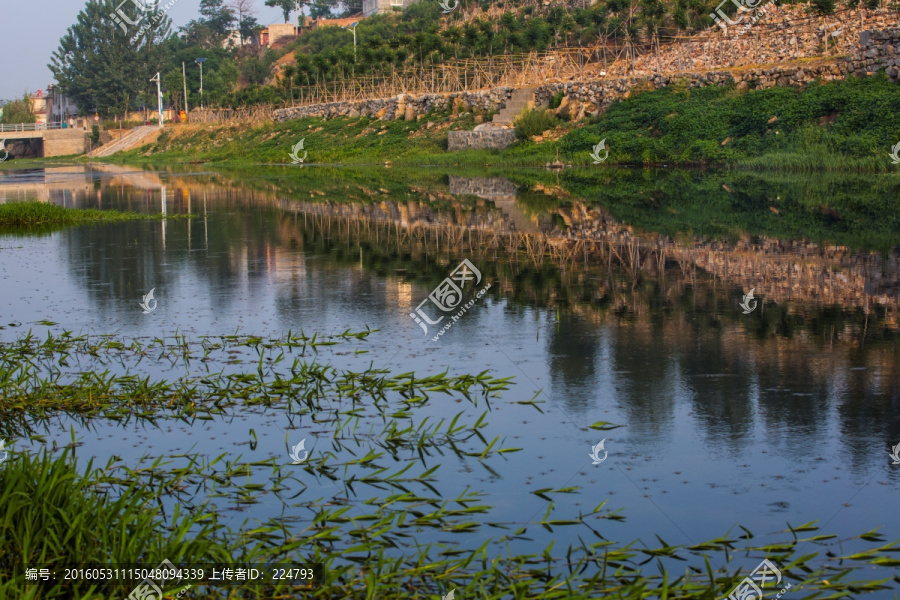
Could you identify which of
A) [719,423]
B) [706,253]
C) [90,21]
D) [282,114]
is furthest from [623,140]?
[90,21]

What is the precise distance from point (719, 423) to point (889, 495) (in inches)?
62.5

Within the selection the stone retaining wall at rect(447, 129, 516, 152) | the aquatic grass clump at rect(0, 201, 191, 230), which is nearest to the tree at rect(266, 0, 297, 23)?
the stone retaining wall at rect(447, 129, 516, 152)

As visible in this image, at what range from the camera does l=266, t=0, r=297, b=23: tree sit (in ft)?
531

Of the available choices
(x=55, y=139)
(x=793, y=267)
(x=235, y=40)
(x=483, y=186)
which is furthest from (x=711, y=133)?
(x=235, y=40)

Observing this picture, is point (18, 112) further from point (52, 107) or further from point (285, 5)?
point (285, 5)

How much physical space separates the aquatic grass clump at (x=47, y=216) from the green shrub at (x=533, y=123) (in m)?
25.5

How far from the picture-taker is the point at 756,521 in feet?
19.2

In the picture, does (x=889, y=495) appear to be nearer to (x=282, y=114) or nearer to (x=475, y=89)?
(x=475, y=89)

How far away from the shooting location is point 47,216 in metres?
25.0

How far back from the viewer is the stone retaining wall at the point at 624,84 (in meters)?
38.1

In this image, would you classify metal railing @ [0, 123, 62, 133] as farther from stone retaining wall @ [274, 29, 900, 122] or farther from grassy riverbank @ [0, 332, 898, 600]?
grassy riverbank @ [0, 332, 898, 600]

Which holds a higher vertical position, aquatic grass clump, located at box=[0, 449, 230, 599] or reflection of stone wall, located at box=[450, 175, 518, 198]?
reflection of stone wall, located at box=[450, 175, 518, 198]

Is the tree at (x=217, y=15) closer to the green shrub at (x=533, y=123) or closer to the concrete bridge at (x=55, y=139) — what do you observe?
the concrete bridge at (x=55, y=139)

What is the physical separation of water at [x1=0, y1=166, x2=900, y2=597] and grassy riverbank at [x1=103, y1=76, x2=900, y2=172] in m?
10.2
